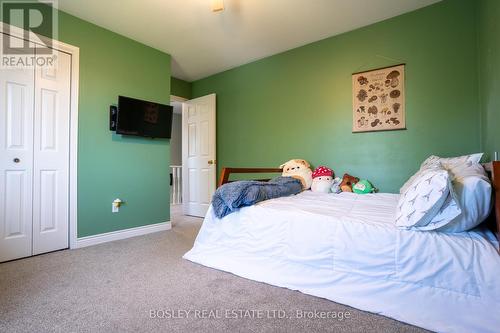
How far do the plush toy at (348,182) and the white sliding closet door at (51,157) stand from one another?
2.78 m

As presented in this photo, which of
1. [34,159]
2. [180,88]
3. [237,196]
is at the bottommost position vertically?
[237,196]

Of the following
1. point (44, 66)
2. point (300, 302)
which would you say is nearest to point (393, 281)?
point (300, 302)

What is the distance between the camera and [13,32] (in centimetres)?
211

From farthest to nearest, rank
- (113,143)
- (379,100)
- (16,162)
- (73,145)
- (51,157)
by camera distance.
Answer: (113,143)
(379,100)
(73,145)
(51,157)
(16,162)

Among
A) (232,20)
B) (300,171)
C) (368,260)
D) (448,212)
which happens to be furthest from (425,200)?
(232,20)

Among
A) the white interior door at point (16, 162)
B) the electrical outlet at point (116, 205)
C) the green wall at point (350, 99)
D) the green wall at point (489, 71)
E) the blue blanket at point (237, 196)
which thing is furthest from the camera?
the electrical outlet at point (116, 205)

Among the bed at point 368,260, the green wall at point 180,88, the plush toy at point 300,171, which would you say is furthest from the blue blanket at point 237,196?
the green wall at point 180,88

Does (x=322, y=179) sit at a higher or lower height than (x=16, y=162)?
lower

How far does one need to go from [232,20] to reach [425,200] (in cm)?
235

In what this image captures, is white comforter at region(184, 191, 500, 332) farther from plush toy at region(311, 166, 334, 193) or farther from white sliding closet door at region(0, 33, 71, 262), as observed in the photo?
white sliding closet door at region(0, 33, 71, 262)

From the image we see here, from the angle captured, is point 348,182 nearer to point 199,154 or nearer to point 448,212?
point 448,212

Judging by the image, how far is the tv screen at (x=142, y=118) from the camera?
8.78 ft

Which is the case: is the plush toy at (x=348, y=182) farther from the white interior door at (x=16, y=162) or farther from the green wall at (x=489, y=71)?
the white interior door at (x=16, y=162)

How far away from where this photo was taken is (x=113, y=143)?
2689mm
